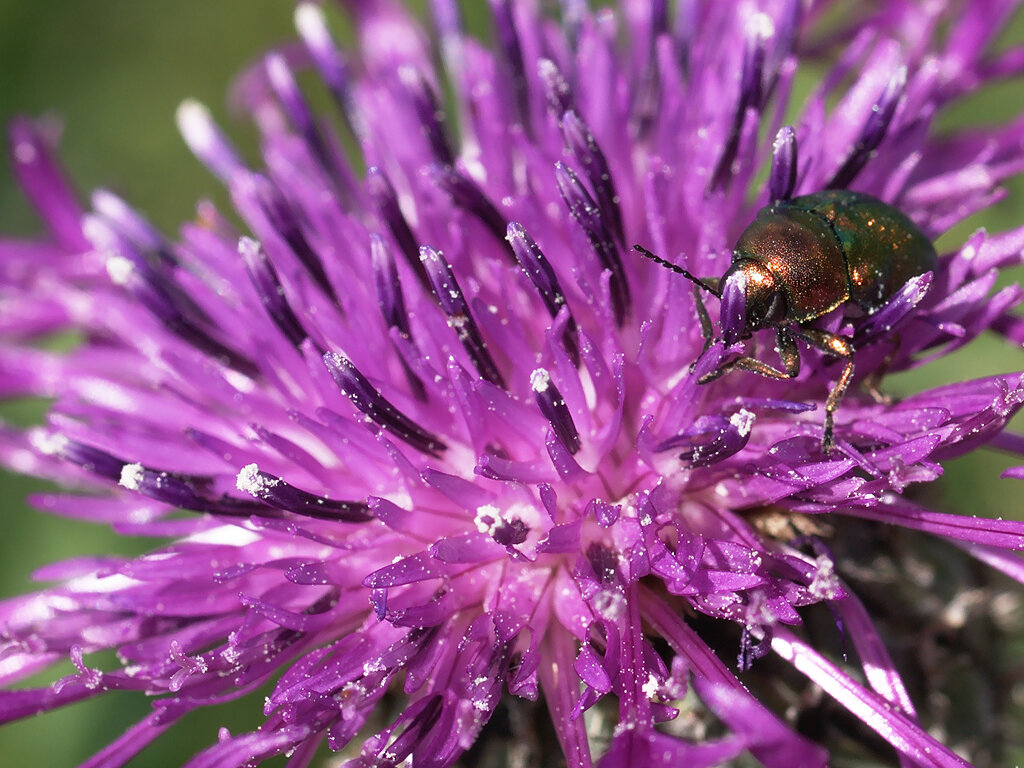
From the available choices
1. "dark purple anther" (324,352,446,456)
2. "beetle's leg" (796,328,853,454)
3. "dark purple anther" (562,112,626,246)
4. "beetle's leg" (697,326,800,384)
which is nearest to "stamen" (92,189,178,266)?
"dark purple anther" (324,352,446,456)

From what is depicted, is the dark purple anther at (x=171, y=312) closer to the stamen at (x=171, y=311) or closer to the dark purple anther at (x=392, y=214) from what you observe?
the stamen at (x=171, y=311)

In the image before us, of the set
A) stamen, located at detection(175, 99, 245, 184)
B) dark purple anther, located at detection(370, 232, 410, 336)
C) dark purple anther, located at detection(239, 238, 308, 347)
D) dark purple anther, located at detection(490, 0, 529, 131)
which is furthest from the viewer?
stamen, located at detection(175, 99, 245, 184)

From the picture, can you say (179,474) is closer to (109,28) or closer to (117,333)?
(117,333)

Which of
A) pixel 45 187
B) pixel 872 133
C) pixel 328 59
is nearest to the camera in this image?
pixel 872 133

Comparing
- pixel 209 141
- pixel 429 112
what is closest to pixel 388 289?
pixel 429 112

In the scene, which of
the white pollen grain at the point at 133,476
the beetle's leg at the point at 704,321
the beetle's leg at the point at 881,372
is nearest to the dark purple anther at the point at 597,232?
the beetle's leg at the point at 704,321

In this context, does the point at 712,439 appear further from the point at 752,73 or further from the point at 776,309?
the point at 752,73

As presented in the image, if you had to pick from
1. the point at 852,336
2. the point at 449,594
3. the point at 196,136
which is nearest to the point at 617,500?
the point at 449,594

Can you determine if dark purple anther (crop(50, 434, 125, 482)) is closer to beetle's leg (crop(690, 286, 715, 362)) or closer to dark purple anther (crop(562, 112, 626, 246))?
dark purple anther (crop(562, 112, 626, 246))
